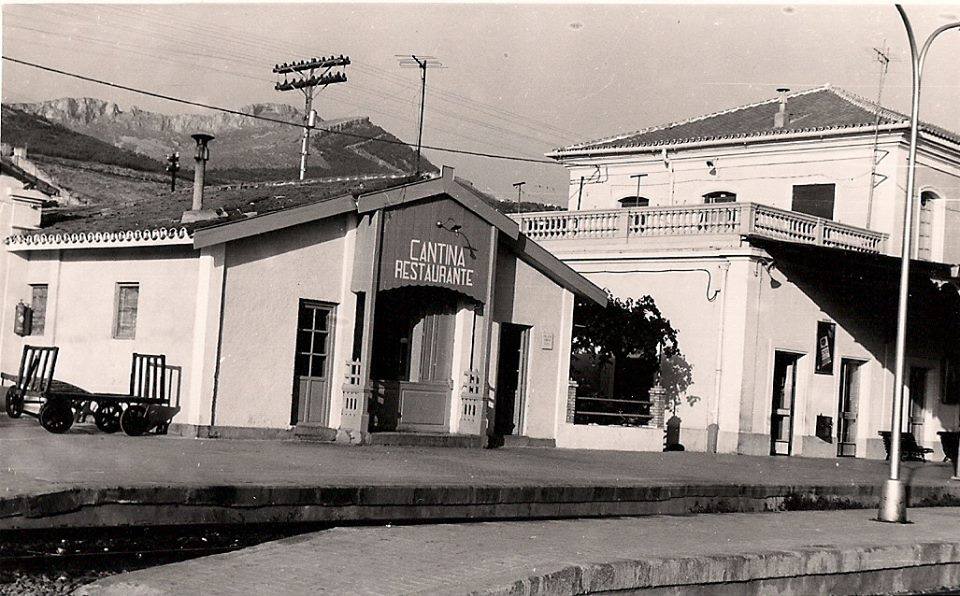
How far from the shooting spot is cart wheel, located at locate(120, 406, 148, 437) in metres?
16.4

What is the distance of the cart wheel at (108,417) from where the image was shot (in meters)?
16.7

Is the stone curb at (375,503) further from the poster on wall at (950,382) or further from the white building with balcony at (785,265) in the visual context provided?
the poster on wall at (950,382)

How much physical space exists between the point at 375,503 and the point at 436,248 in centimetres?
834

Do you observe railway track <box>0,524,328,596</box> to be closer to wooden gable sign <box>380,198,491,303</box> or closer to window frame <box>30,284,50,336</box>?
wooden gable sign <box>380,198,491,303</box>

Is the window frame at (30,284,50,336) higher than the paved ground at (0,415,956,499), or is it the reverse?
the window frame at (30,284,50,336)

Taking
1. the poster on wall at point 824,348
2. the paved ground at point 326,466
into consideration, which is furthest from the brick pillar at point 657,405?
the poster on wall at point 824,348

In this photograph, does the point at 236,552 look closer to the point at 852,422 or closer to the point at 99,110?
the point at 852,422

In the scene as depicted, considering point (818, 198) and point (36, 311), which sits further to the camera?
point (818, 198)

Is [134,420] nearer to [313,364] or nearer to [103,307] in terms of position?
[103,307]

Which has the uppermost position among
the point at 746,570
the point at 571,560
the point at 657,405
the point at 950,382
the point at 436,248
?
the point at 436,248

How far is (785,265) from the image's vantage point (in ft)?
84.2

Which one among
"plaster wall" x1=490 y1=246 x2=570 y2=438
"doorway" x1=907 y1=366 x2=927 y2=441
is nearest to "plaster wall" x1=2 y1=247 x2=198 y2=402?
"plaster wall" x1=490 y1=246 x2=570 y2=438

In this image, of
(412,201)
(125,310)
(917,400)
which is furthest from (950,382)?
(125,310)

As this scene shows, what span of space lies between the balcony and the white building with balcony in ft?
0.11
